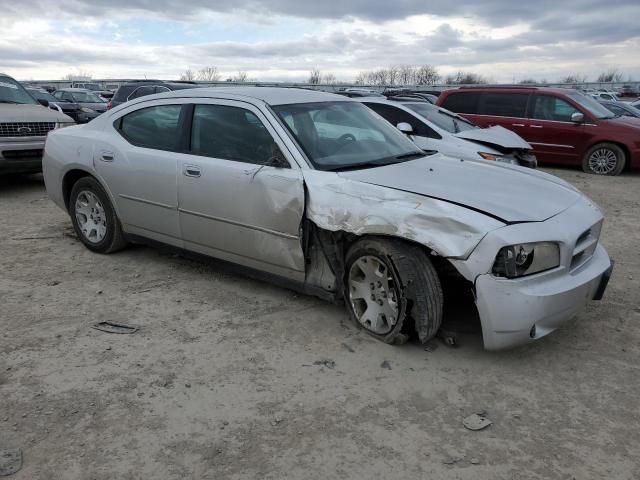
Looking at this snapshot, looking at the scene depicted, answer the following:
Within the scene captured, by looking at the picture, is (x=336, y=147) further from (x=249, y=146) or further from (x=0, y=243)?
(x=0, y=243)

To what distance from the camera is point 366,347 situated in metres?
3.59

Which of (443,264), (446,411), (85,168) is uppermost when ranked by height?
(85,168)

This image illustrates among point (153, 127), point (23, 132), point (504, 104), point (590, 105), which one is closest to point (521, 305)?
point (153, 127)

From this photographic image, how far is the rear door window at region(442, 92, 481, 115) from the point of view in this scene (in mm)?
11820

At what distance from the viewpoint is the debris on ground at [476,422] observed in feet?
9.15

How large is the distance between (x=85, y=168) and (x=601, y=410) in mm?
4622

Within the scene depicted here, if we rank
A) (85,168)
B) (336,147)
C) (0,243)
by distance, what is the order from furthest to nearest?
1. (0,243)
2. (85,168)
3. (336,147)

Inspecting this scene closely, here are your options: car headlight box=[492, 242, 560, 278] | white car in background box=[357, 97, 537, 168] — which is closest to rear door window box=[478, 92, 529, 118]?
white car in background box=[357, 97, 537, 168]

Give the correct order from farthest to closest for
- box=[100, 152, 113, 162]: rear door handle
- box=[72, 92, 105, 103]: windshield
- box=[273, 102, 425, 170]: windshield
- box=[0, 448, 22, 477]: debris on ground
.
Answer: box=[72, 92, 105, 103]: windshield < box=[100, 152, 113, 162]: rear door handle < box=[273, 102, 425, 170]: windshield < box=[0, 448, 22, 477]: debris on ground

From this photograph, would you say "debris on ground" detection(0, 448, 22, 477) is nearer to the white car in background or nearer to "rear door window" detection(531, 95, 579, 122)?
the white car in background

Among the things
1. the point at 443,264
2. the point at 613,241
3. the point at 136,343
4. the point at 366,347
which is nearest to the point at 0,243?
the point at 136,343

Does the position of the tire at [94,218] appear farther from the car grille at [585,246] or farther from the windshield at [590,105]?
the windshield at [590,105]

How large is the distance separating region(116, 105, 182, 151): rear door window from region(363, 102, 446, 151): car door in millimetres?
3983

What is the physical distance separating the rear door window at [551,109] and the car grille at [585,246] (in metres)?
8.27
